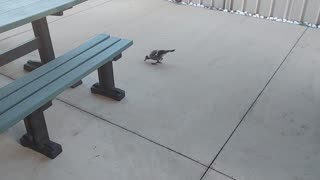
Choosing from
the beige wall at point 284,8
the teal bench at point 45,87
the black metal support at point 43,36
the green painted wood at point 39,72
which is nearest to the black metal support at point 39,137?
the teal bench at point 45,87

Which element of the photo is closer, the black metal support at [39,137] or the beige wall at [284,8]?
the black metal support at [39,137]

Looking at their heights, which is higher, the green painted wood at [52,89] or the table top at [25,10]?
the table top at [25,10]

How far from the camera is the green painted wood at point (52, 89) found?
6.06 feet

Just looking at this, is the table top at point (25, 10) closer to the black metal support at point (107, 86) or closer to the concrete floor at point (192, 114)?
the black metal support at point (107, 86)

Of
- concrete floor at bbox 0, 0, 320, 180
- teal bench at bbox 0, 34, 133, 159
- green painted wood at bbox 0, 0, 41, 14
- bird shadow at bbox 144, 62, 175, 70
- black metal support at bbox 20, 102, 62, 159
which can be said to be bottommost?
concrete floor at bbox 0, 0, 320, 180

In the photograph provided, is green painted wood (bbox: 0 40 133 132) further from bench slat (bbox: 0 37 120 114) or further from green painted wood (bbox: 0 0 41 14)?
green painted wood (bbox: 0 0 41 14)

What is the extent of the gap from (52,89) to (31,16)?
485mm

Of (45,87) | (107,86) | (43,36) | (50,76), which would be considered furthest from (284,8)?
(45,87)

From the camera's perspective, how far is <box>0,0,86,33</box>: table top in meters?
2.00

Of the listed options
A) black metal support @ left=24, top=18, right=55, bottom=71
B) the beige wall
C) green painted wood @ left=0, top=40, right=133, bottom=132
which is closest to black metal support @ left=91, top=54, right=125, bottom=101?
green painted wood @ left=0, top=40, right=133, bottom=132

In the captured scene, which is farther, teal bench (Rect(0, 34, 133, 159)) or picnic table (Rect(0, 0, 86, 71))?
picnic table (Rect(0, 0, 86, 71))

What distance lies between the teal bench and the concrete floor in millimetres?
138

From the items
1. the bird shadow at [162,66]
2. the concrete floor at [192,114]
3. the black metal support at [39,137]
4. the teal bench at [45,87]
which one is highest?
the teal bench at [45,87]

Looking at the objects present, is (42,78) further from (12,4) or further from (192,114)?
(192,114)
